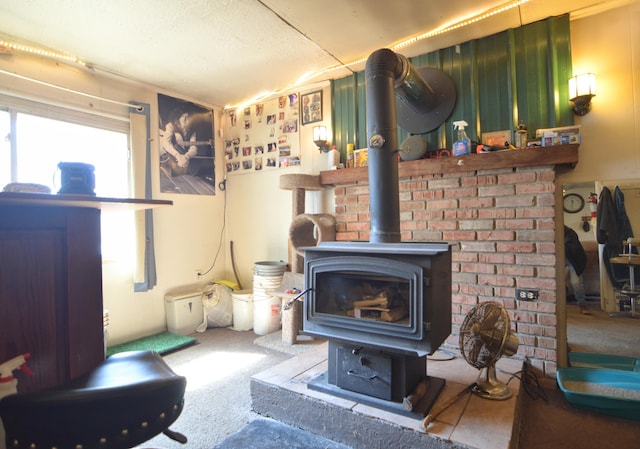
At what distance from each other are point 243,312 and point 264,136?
1877mm

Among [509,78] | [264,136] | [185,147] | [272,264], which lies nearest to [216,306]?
[272,264]

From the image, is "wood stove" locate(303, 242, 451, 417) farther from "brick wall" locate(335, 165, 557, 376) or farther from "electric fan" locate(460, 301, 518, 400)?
"brick wall" locate(335, 165, 557, 376)

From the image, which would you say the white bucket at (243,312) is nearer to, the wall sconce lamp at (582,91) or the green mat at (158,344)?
the green mat at (158,344)

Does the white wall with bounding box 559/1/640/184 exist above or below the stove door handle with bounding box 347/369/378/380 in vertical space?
above

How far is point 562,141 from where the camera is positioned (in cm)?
210

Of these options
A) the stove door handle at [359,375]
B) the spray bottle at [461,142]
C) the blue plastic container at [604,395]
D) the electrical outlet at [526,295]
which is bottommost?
the blue plastic container at [604,395]

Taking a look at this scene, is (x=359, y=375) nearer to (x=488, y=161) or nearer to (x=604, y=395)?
(x=604, y=395)

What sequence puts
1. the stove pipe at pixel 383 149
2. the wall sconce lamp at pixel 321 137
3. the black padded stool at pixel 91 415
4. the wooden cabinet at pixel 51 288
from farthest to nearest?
the wall sconce lamp at pixel 321 137 < the stove pipe at pixel 383 149 < the wooden cabinet at pixel 51 288 < the black padded stool at pixel 91 415

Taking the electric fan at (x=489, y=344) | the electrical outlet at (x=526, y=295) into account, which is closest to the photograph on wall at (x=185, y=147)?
the electric fan at (x=489, y=344)

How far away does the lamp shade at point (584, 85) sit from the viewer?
207cm

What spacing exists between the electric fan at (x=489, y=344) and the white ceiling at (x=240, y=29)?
1.90 m

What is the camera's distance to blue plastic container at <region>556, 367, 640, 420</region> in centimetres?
175

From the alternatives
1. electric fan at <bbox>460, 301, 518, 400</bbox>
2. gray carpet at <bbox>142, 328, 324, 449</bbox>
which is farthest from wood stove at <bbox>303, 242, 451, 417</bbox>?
gray carpet at <bbox>142, 328, 324, 449</bbox>

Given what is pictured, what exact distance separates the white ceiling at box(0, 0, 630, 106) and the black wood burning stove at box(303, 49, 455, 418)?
537 millimetres
